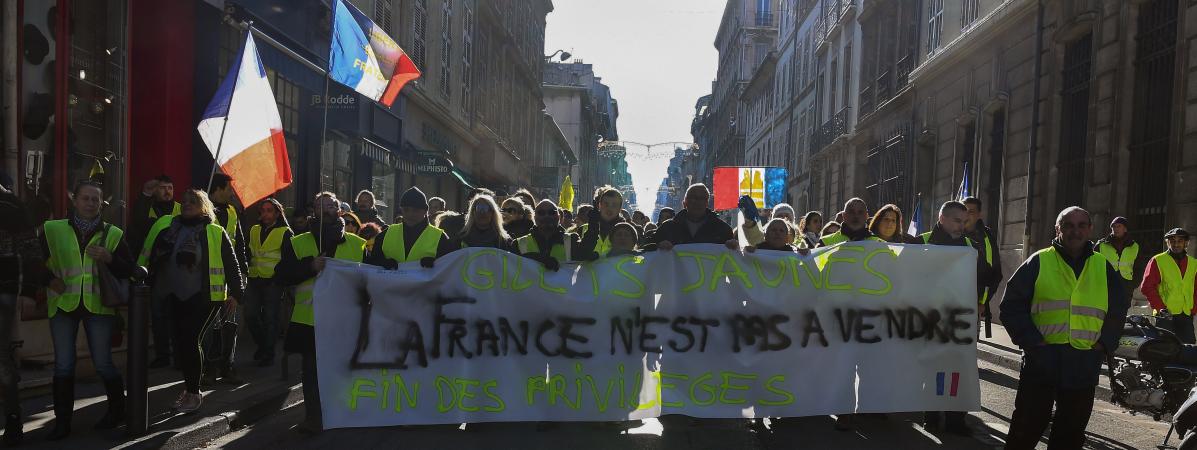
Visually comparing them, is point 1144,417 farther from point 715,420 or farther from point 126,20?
point 126,20

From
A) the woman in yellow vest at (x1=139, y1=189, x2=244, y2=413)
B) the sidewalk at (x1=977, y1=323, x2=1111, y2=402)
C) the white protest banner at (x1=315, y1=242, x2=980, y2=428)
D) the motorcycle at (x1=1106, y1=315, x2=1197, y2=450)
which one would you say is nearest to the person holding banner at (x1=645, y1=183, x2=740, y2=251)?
the white protest banner at (x1=315, y1=242, x2=980, y2=428)

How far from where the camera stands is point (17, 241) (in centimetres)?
544

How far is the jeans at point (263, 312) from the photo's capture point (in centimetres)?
917

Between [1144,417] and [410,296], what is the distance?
574 cm

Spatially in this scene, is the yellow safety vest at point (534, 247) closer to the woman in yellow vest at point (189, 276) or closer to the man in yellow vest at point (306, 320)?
the man in yellow vest at point (306, 320)

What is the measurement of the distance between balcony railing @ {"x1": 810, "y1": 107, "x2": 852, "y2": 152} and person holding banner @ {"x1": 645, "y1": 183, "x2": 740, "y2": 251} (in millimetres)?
24577

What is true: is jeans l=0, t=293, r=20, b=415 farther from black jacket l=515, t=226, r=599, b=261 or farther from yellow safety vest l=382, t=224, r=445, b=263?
black jacket l=515, t=226, r=599, b=261

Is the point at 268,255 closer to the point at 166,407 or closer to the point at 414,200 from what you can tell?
the point at 166,407

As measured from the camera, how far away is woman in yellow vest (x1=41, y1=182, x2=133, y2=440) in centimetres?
570

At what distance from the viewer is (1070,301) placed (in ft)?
16.3

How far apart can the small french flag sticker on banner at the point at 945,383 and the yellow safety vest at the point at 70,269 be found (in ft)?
17.4

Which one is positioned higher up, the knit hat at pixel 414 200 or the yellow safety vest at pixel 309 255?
the knit hat at pixel 414 200

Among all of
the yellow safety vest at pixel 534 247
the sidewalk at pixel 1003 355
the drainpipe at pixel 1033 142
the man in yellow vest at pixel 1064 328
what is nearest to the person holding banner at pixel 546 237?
the yellow safety vest at pixel 534 247

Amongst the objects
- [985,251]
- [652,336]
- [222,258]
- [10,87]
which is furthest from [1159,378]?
[10,87]
